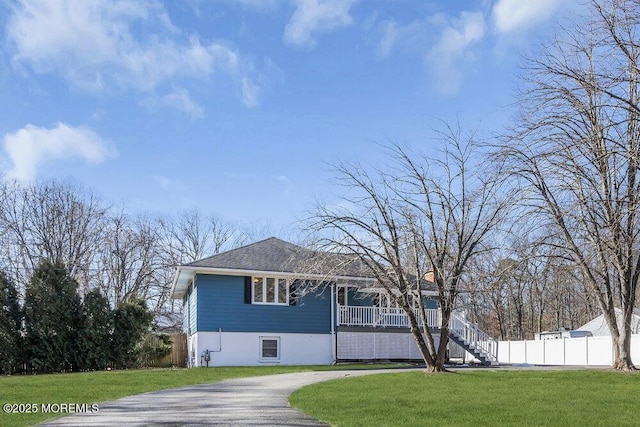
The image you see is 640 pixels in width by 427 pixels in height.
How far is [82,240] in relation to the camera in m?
39.3

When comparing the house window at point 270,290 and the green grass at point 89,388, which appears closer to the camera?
the green grass at point 89,388

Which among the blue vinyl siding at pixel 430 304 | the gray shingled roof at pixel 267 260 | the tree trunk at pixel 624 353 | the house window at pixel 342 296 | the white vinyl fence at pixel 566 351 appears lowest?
the white vinyl fence at pixel 566 351

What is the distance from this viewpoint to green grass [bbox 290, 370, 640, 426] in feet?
33.8

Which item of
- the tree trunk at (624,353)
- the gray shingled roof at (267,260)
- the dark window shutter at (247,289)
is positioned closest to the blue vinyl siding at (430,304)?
the gray shingled roof at (267,260)

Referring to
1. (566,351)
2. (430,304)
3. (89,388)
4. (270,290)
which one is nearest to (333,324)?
(270,290)

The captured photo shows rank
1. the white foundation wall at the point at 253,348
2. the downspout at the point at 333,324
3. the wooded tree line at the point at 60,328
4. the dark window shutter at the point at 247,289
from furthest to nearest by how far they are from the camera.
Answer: the downspout at the point at 333,324 → the dark window shutter at the point at 247,289 → the white foundation wall at the point at 253,348 → the wooded tree line at the point at 60,328

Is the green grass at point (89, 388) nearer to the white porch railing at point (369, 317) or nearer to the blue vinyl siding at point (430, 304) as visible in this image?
the white porch railing at point (369, 317)

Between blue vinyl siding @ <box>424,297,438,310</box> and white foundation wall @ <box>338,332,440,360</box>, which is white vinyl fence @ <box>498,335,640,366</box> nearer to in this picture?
blue vinyl siding @ <box>424,297,438,310</box>

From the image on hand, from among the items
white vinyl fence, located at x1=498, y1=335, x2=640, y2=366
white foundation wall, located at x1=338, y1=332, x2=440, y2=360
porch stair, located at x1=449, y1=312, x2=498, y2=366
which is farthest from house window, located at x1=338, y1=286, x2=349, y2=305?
white vinyl fence, located at x1=498, y1=335, x2=640, y2=366

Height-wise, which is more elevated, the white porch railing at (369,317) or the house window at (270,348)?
the white porch railing at (369,317)

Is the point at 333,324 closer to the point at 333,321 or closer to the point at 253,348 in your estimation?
the point at 333,321

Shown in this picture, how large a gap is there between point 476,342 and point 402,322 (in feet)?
10.7

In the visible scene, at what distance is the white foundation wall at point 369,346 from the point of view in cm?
2839

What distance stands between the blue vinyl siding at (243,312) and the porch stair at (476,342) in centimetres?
572
